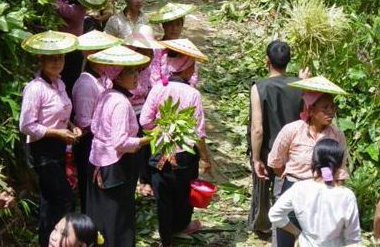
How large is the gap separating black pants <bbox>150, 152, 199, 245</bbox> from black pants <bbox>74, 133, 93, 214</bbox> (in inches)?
19.6

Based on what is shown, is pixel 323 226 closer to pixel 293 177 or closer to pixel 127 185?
pixel 293 177

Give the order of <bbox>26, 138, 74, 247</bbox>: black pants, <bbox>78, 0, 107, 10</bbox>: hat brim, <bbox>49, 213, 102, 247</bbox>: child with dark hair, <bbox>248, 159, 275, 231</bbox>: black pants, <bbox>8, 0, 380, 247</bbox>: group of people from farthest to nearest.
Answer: <bbox>78, 0, 107, 10</bbox>: hat brim → <bbox>248, 159, 275, 231</bbox>: black pants → <bbox>26, 138, 74, 247</bbox>: black pants → <bbox>8, 0, 380, 247</bbox>: group of people → <bbox>49, 213, 102, 247</bbox>: child with dark hair

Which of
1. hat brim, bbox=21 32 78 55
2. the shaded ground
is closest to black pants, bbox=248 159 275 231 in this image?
the shaded ground

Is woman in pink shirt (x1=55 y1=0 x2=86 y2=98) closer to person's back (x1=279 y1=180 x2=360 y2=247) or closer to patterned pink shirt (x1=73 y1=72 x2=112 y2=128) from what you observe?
patterned pink shirt (x1=73 y1=72 x2=112 y2=128)

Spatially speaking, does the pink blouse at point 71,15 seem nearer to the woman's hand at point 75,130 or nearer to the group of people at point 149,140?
the group of people at point 149,140

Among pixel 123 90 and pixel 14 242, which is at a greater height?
pixel 123 90

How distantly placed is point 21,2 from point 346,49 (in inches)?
120

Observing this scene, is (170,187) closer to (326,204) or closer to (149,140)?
(149,140)

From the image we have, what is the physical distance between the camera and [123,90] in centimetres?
493

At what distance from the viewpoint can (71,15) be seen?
6359mm

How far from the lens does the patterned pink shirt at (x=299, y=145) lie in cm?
480

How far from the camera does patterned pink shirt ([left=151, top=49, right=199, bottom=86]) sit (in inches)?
217

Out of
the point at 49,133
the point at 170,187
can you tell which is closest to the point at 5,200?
the point at 49,133

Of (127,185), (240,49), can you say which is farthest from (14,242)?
(240,49)
